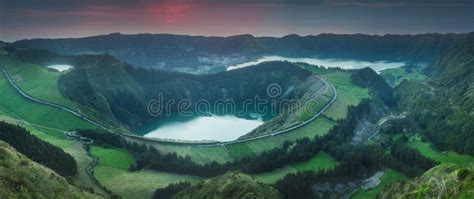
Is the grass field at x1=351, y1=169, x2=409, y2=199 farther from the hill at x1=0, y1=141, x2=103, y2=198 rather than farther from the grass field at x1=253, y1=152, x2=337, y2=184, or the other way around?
the hill at x1=0, y1=141, x2=103, y2=198

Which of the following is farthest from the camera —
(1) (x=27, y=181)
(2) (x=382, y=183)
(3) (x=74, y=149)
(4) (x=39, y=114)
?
(4) (x=39, y=114)

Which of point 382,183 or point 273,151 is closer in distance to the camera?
point 382,183

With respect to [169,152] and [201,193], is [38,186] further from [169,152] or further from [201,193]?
[169,152]

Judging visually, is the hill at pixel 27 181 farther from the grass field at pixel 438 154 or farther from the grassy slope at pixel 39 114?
the grass field at pixel 438 154

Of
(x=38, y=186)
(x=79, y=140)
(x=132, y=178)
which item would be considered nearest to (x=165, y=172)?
(x=132, y=178)

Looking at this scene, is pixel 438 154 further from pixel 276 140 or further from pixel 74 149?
pixel 74 149

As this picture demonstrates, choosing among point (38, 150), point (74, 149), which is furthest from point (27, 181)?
point (74, 149)
